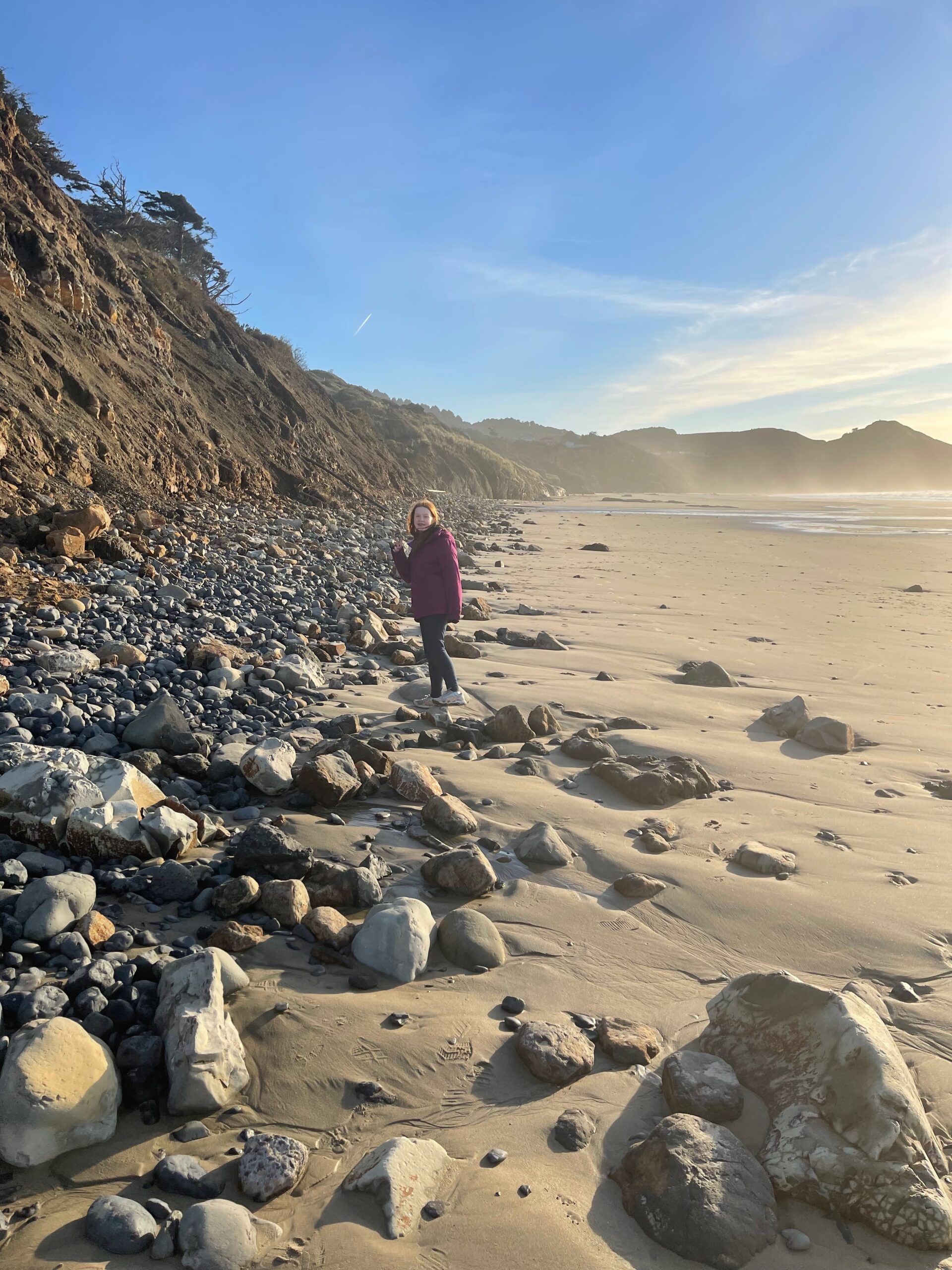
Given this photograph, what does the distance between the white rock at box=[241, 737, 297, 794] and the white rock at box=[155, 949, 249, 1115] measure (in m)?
1.40

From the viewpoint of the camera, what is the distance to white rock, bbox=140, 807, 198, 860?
2.82 m

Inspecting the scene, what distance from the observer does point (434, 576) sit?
5867mm

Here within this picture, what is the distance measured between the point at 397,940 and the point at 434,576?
376 cm

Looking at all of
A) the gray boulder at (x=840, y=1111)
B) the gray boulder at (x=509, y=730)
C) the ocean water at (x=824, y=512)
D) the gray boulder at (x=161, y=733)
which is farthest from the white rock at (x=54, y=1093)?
the ocean water at (x=824, y=512)

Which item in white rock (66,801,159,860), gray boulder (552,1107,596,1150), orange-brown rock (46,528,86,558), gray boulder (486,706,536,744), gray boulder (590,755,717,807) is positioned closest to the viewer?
gray boulder (552,1107,596,1150)

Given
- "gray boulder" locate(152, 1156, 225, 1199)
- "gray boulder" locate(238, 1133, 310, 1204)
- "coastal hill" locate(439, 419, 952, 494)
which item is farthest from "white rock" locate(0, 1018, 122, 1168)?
"coastal hill" locate(439, 419, 952, 494)

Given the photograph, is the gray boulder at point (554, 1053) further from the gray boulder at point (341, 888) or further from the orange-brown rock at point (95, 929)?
the orange-brown rock at point (95, 929)

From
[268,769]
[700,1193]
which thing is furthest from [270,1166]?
[268,769]

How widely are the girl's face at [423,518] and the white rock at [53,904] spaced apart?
392 centimetres

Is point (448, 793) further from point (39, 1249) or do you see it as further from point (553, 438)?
point (553, 438)

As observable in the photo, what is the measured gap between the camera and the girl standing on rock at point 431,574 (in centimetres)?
561

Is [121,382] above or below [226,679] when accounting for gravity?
above

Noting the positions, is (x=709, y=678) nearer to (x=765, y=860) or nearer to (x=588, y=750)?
(x=588, y=750)

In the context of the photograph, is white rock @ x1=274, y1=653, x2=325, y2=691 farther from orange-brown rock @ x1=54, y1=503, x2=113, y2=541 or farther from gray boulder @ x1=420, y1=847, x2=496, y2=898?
orange-brown rock @ x1=54, y1=503, x2=113, y2=541
